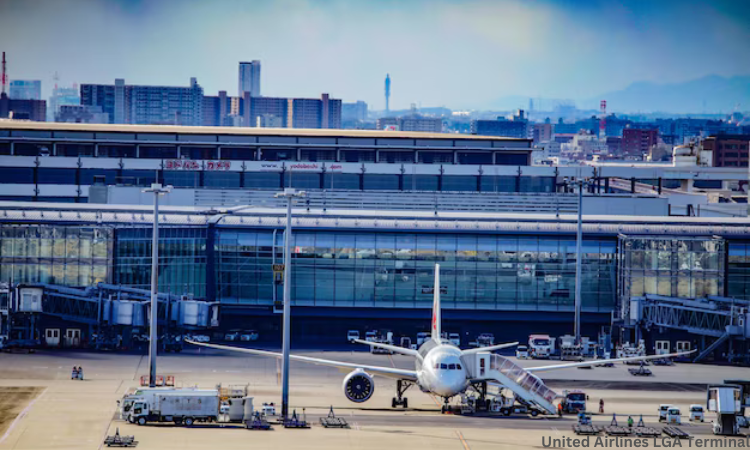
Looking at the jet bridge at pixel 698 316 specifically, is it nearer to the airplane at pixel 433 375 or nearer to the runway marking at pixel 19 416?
the airplane at pixel 433 375

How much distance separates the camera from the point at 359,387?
93625mm

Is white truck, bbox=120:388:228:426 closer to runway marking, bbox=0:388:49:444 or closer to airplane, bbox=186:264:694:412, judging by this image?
airplane, bbox=186:264:694:412

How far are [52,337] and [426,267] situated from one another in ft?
130

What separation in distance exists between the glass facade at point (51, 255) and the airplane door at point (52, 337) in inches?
218

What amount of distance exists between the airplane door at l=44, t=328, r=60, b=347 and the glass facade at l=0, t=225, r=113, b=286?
553 centimetres

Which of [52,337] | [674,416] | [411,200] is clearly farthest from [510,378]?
[411,200]

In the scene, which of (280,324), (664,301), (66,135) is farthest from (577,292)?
(66,135)

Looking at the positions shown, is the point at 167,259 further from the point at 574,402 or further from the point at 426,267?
the point at 574,402

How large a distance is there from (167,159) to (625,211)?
7064 centimetres

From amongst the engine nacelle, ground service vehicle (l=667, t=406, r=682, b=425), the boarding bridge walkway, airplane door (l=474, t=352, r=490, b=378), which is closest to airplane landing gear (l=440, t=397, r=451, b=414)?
airplane door (l=474, t=352, r=490, b=378)

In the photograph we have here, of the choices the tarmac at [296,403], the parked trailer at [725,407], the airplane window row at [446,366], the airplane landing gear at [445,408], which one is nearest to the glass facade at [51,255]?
the tarmac at [296,403]

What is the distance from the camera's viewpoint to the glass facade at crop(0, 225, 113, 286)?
4916 inches

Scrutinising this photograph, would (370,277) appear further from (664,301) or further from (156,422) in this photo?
(156,422)

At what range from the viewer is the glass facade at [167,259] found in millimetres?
125812
